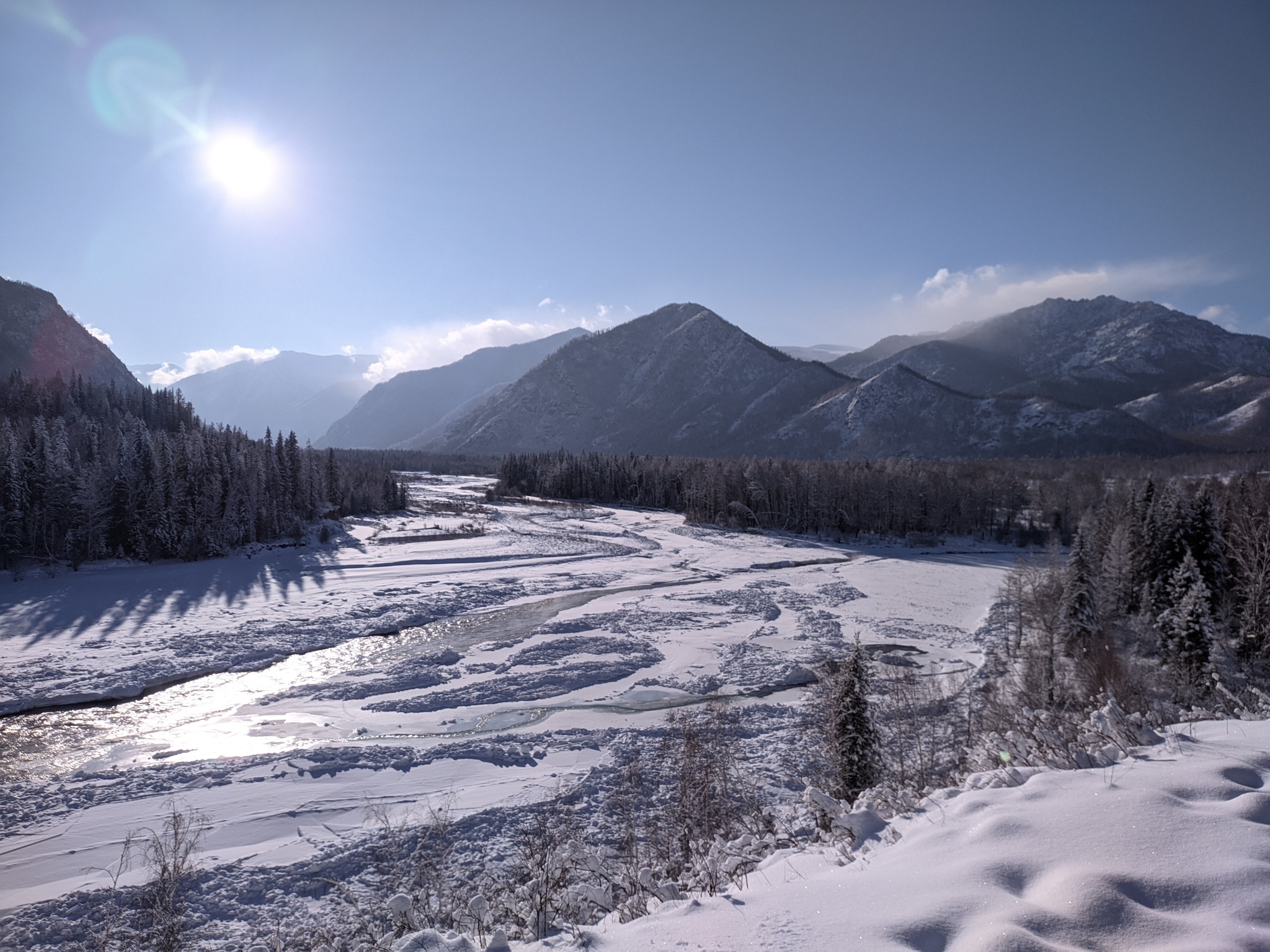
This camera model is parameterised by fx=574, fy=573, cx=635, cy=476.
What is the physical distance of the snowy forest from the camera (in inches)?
1705

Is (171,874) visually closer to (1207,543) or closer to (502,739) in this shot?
(502,739)

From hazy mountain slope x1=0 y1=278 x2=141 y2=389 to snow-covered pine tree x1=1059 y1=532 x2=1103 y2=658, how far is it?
17141cm

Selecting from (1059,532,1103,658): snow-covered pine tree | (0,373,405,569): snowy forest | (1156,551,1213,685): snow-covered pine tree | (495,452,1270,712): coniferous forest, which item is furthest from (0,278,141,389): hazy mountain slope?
(1156,551,1213,685): snow-covered pine tree

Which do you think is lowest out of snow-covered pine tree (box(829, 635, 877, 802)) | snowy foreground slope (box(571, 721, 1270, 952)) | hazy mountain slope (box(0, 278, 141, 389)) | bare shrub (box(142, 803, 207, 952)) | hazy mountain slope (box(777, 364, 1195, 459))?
bare shrub (box(142, 803, 207, 952))

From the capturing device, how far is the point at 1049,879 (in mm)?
4316

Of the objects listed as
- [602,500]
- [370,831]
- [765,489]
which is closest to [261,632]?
[370,831]

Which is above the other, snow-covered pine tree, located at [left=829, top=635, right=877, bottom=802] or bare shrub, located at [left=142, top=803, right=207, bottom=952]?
snow-covered pine tree, located at [left=829, top=635, right=877, bottom=802]

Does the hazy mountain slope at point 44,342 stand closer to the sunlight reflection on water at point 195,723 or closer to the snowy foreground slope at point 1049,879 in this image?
the sunlight reflection on water at point 195,723

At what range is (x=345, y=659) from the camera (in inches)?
1020

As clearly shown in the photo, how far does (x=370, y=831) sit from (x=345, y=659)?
1502 centimetres

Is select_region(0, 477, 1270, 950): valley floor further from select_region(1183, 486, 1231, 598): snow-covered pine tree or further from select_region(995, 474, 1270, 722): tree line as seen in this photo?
select_region(1183, 486, 1231, 598): snow-covered pine tree

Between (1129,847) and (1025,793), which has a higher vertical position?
(1129,847)

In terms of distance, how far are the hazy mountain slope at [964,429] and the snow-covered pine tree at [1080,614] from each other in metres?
146

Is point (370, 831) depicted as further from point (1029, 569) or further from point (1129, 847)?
point (1029, 569)
